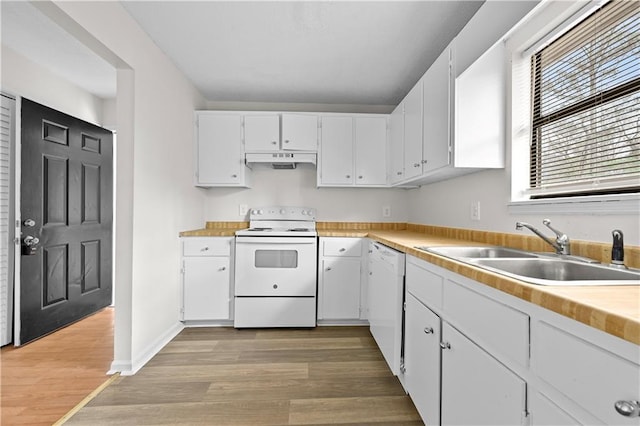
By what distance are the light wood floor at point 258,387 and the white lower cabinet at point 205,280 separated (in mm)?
276

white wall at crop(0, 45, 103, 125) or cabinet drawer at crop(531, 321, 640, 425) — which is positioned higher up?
white wall at crop(0, 45, 103, 125)

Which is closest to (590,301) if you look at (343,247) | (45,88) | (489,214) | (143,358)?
(489,214)

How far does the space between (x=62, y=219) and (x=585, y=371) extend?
347cm

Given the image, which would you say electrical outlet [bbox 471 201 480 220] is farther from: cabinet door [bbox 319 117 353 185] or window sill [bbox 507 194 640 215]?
cabinet door [bbox 319 117 353 185]

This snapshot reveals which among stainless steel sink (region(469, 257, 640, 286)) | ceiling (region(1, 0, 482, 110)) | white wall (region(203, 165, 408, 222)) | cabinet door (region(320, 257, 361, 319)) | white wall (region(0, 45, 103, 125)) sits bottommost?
cabinet door (region(320, 257, 361, 319))

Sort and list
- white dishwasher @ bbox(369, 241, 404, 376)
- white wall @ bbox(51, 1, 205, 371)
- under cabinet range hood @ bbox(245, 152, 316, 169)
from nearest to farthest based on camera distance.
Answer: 1. white dishwasher @ bbox(369, 241, 404, 376)
2. white wall @ bbox(51, 1, 205, 371)
3. under cabinet range hood @ bbox(245, 152, 316, 169)

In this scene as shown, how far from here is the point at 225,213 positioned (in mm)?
3379

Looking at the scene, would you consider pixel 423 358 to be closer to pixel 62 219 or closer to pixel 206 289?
pixel 206 289

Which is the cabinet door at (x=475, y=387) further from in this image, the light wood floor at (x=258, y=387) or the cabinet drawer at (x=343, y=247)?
the cabinet drawer at (x=343, y=247)

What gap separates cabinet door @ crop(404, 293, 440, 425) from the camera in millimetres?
1335

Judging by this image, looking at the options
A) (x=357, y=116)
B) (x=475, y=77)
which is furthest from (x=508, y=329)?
(x=357, y=116)

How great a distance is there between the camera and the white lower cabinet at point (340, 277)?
9.30 ft

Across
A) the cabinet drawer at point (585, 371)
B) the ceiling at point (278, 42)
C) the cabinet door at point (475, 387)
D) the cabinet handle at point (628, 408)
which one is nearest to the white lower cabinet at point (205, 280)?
the ceiling at point (278, 42)

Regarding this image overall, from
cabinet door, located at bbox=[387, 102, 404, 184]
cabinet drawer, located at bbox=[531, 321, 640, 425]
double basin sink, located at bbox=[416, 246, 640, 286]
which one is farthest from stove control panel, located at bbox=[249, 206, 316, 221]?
cabinet drawer, located at bbox=[531, 321, 640, 425]
